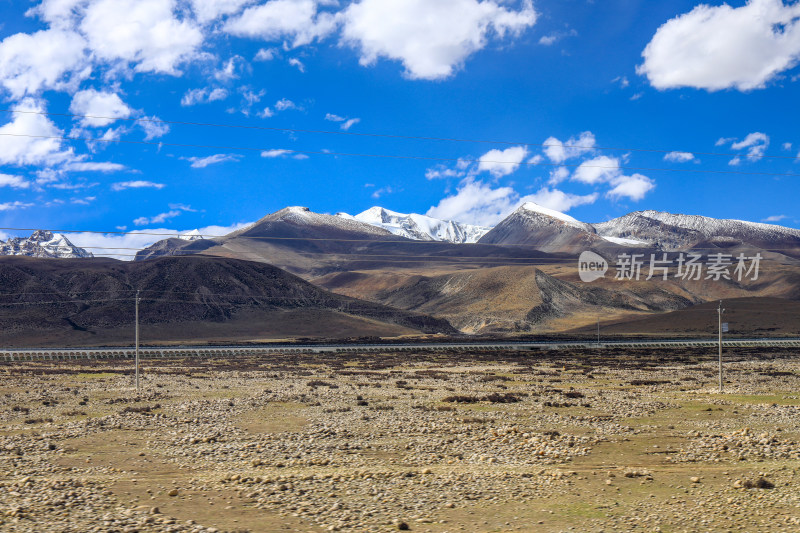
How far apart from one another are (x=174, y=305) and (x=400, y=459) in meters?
121

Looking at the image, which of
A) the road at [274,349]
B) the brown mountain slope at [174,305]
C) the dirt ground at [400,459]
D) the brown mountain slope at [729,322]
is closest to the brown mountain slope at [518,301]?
the brown mountain slope at [729,322]

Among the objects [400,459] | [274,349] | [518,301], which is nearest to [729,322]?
[518,301]

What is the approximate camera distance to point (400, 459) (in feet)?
62.2

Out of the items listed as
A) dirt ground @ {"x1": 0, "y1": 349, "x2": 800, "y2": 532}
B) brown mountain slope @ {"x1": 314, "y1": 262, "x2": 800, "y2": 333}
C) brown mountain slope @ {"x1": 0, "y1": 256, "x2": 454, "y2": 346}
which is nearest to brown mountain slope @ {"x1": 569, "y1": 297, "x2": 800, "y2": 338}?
brown mountain slope @ {"x1": 314, "y1": 262, "x2": 800, "y2": 333}

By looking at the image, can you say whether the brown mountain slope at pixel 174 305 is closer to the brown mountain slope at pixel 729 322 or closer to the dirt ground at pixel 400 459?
the brown mountain slope at pixel 729 322

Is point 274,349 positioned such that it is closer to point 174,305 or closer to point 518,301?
point 174,305

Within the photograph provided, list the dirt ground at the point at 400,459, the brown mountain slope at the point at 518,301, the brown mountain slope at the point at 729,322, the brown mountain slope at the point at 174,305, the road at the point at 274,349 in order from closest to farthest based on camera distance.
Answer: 1. the dirt ground at the point at 400,459
2. the road at the point at 274,349
3. the brown mountain slope at the point at 174,305
4. the brown mountain slope at the point at 729,322
5. the brown mountain slope at the point at 518,301

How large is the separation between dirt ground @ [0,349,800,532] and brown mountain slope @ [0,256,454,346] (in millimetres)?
86195

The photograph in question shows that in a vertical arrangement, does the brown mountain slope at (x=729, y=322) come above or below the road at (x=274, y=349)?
above

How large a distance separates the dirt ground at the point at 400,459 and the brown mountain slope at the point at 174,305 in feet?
283

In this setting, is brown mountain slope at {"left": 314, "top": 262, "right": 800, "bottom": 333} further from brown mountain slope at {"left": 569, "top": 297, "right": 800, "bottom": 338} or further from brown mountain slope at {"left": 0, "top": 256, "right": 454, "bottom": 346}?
brown mountain slope at {"left": 0, "top": 256, "right": 454, "bottom": 346}

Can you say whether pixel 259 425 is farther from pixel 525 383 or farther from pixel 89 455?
pixel 525 383

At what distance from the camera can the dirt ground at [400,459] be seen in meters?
13.5

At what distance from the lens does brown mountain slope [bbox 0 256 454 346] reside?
119 metres
